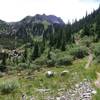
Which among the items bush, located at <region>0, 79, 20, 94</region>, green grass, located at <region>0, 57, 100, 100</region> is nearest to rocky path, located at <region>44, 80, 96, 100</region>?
green grass, located at <region>0, 57, 100, 100</region>

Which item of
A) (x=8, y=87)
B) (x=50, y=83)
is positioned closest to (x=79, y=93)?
(x=50, y=83)

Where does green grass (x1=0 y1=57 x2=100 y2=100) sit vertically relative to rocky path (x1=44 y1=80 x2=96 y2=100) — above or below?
above

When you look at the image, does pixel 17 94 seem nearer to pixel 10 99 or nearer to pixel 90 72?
pixel 10 99

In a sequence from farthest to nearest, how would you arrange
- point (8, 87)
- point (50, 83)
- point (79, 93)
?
point (50, 83) → point (8, 87) → point (79, 93)

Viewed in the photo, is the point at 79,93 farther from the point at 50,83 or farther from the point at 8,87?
the point at 8,87

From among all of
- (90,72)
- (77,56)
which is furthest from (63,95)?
(77,56)

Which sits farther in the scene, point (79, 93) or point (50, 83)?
point (50, 83)

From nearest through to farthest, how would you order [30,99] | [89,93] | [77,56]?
[30,99], [89,93], [77,56]

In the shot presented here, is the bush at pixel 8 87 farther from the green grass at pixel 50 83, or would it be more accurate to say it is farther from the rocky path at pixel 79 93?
the rocky path at pixel 79 93

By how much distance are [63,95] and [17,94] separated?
451 cm

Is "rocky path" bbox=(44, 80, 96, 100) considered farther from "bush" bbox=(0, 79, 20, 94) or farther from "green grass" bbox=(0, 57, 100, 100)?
"bush" bbox=(0, 79, 20, 94)

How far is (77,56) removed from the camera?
220 feet

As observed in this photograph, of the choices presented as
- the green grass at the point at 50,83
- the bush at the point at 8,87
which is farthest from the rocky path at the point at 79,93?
the bush at the point at 8,87

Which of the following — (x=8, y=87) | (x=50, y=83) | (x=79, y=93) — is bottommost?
(x=79, y=93)
